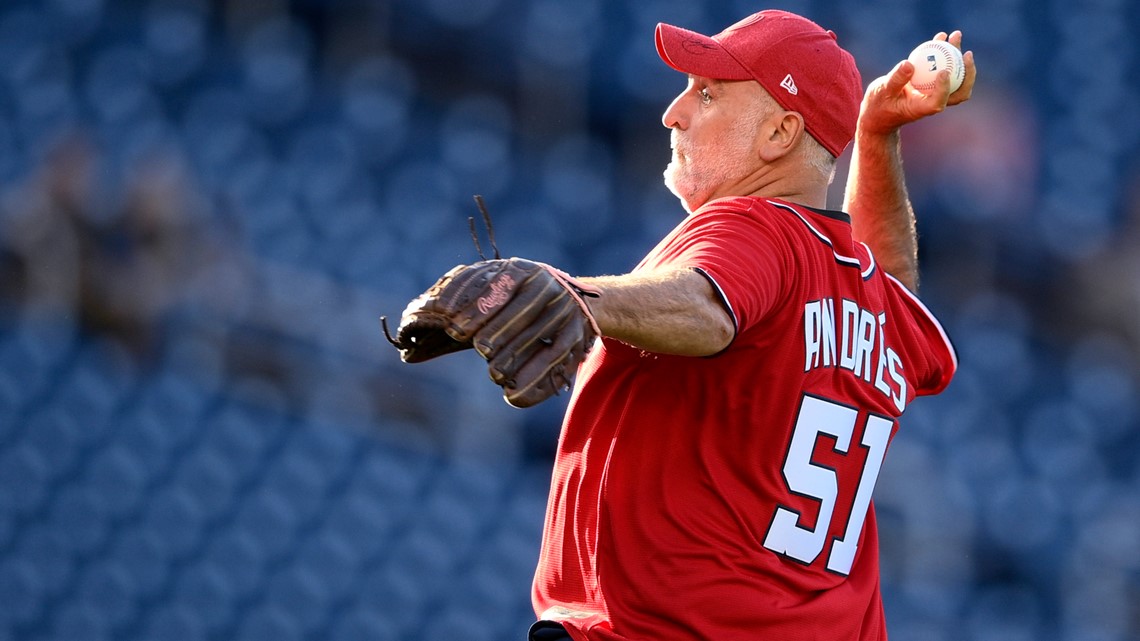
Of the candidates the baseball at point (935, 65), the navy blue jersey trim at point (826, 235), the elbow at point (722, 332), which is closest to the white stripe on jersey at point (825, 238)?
the navy blue jersey trim at point (826, 235)

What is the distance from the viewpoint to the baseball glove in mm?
1269

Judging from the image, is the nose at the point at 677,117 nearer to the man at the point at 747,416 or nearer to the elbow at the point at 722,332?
the man at the point at 747,416

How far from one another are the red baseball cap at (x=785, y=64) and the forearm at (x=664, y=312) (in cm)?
54

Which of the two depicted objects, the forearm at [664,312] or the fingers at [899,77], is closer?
the forearm at [664,312]

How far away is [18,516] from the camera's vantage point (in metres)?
3.58

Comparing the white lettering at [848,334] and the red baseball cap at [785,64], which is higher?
the red baseball cap at [785,64]

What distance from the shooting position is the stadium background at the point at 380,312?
3.64 metres

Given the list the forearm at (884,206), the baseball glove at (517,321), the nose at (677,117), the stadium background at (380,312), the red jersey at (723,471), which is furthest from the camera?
the stadium background at (380,312)

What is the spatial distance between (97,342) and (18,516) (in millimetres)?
496

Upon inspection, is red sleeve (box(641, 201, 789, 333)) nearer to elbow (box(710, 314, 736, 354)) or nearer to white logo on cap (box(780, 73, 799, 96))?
elbow (box(710, 314, 736, 354))

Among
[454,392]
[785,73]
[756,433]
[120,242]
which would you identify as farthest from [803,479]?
[120,242]

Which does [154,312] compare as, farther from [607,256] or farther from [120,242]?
[607,256]

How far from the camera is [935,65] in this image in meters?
2.13

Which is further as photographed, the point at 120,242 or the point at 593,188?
the point at 593,188
